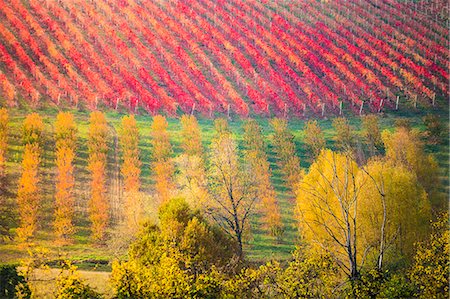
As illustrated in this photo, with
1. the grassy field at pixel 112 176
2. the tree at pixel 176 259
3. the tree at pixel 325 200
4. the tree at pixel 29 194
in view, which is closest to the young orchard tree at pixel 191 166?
the grassy field at pixel 112 176

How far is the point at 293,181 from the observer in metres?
15.3

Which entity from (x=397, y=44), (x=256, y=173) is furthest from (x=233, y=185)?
(x=397, y=44)

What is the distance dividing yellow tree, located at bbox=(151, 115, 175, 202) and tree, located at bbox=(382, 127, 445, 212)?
5533 millimetres

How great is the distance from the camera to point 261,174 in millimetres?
15148

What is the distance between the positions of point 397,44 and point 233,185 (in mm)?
6675

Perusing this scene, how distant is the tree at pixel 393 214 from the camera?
1345cm

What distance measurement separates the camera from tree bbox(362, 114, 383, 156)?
15.6m

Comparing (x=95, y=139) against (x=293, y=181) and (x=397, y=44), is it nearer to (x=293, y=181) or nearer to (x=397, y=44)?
(x=293, y=181)

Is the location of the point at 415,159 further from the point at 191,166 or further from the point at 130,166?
the point at 130,166

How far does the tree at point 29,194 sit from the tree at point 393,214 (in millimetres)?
7176

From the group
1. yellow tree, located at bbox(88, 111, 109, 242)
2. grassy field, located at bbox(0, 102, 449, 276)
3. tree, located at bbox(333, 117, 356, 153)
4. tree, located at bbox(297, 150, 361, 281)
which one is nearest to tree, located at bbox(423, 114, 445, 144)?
grassy field, located at bbox(0, 102, 449, 276)

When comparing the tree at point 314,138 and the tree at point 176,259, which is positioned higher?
the tree at point 314,138

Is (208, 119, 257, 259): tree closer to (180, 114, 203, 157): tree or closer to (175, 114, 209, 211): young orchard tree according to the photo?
(175, 114, 209, 211): young orchard tree

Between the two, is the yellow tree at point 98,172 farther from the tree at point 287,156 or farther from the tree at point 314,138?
the tree at point 314,138
